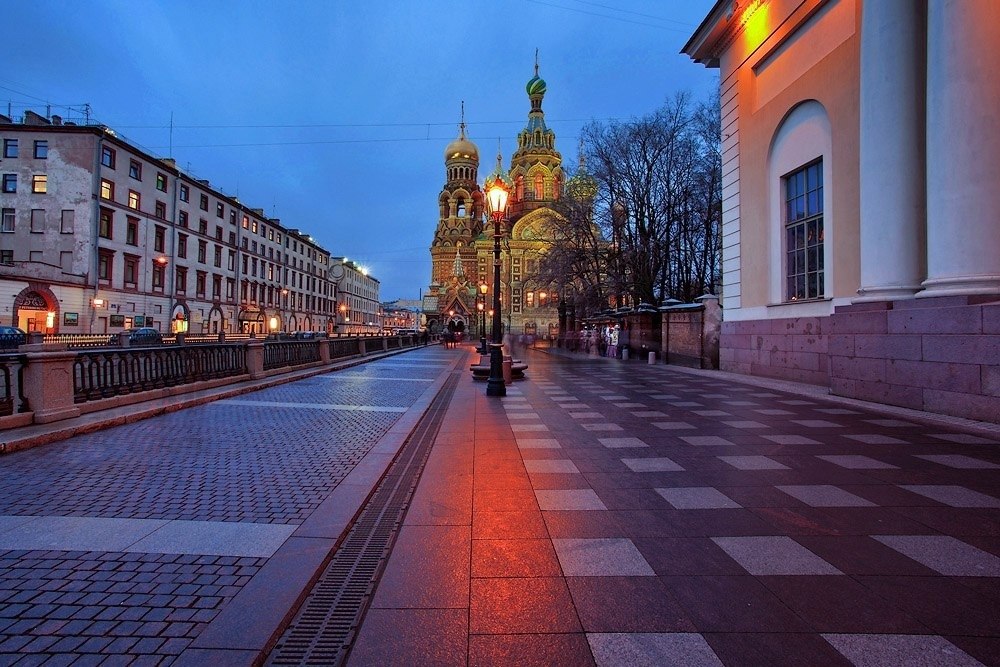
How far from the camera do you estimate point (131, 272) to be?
42.4 meters

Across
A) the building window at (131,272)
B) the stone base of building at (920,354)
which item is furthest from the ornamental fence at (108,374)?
the building window at (131,272)

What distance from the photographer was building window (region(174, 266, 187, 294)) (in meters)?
47.6

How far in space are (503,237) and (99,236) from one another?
44.7 meters

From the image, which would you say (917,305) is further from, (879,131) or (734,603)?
(734,603)

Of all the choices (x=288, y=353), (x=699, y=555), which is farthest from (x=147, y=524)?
(x=288, y=353)

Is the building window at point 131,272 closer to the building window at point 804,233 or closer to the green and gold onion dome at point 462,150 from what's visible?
the building window at point 804,233

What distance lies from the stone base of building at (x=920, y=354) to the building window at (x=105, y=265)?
47.3 meters

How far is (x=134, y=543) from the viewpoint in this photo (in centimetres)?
354

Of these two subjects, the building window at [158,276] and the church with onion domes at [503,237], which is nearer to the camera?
the building window at [158,276]

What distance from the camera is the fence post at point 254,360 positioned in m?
14.3

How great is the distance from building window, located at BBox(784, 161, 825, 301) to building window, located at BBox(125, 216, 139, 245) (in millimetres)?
47987

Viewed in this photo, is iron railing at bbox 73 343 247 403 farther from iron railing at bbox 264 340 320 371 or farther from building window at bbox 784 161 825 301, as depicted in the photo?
building window at bbox 784 161 825 301

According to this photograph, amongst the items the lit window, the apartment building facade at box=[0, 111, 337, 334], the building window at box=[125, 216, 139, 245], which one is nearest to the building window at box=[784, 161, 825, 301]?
the apartment building facade at box=[0, 111, 337, 334]

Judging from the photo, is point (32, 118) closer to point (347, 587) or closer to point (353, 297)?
point (347, 587)
